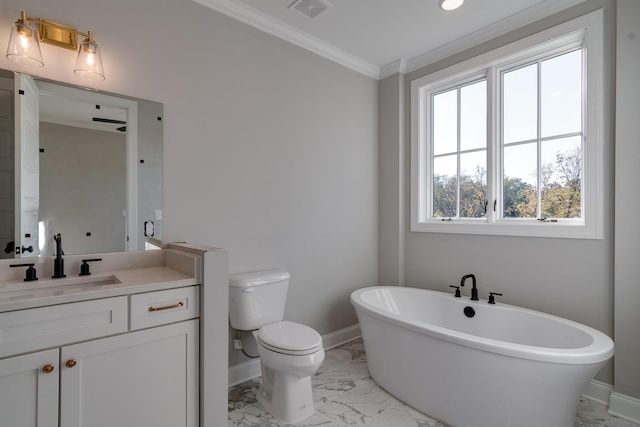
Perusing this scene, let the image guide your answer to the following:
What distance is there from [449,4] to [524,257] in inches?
74.1

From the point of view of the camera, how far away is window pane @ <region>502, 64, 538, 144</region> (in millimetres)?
2404

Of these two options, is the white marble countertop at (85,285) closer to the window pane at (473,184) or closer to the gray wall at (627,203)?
the window pane at (473,184)

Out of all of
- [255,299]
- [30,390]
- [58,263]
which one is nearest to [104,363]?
[30,390]

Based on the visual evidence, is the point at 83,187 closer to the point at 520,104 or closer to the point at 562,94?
the point at 520,104

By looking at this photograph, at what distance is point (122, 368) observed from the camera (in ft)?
4.31

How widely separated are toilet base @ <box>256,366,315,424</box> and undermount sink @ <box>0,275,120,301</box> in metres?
1.07

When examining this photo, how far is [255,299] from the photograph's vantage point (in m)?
2.12

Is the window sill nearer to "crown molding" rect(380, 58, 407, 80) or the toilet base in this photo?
"crown molding" rect(380, 58, 407, 80)

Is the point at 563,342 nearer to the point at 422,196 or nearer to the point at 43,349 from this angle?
the point at 422,196

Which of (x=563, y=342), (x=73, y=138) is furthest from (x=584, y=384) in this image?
(x=73, y=138)

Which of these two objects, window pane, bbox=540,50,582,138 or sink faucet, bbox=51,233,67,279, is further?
window pane, bbox=540,50,582,138

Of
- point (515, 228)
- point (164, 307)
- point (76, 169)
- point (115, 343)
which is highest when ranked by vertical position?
point (76, 169)

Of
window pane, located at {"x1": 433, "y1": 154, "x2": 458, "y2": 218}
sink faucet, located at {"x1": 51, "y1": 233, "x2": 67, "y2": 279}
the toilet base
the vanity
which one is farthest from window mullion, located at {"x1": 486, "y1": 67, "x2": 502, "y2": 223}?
sink faucet, located at {"x1": 51, "y1": 233, "x2": 67, "y2": 279}

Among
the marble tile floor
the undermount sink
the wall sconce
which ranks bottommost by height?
the marble tile floor
